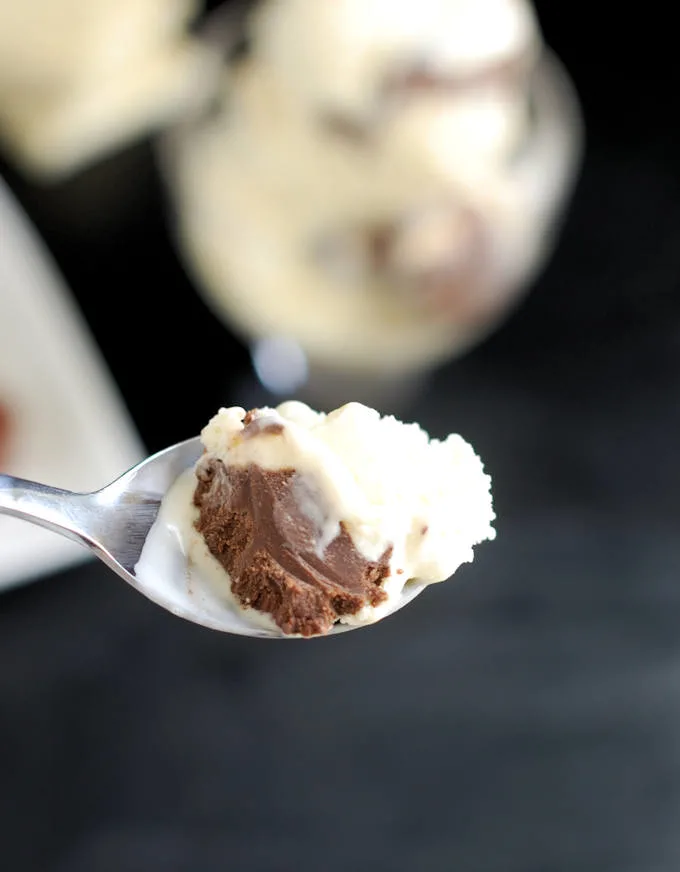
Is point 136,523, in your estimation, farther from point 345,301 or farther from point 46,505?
point 345,301

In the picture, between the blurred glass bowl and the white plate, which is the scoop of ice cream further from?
the white plate

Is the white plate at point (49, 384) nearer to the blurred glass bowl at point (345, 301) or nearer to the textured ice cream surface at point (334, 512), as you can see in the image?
the blurred glass bowl at point (345, 301)

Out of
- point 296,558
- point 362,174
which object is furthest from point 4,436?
point 296,558

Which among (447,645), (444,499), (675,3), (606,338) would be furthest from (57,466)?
(675,3)

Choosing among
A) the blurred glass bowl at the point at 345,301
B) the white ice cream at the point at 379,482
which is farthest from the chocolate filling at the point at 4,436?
the white ice cream at the point at 379,482

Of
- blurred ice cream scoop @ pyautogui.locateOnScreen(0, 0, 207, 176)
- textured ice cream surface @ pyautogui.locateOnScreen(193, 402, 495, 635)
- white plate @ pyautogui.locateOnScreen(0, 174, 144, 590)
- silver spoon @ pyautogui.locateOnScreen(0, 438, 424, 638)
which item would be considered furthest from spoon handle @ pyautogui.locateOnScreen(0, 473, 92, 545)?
blurred ice cream scoop @ pyautogui.locateOnScreen(0, 0, 207, 176)

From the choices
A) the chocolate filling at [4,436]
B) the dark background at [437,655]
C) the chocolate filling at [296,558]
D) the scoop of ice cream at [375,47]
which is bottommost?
the dark background at [437,655]
